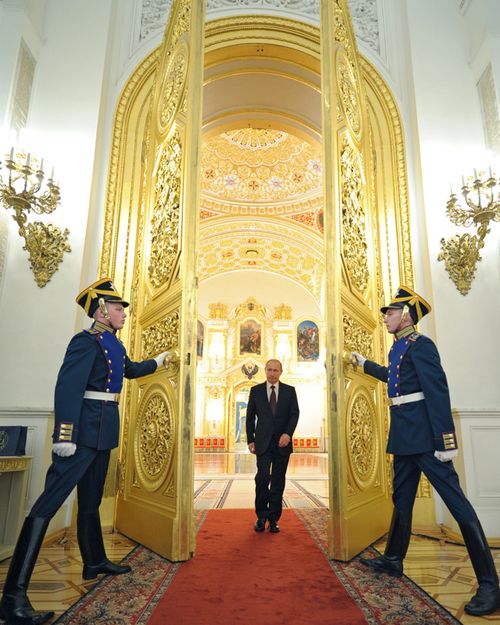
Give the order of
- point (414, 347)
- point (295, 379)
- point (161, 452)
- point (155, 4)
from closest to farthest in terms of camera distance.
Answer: point (414, 347) < point (161, 452) < point (155, 4) < point (295, 379)

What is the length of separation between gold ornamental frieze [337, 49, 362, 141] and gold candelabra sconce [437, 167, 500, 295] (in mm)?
1060

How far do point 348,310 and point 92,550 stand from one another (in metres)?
2.16

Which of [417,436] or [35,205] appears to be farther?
[35,205]

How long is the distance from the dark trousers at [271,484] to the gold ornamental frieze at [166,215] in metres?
1.71

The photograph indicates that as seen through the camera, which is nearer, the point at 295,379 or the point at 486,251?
the point at 486,251

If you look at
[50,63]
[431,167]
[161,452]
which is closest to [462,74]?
[431,167]

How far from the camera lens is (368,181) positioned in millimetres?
4195

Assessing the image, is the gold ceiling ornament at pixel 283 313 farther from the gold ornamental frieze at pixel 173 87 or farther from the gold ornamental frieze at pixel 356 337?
the gold ornamental frieze at pixel 356 337

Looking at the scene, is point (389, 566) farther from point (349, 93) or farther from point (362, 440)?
point (349, 93)

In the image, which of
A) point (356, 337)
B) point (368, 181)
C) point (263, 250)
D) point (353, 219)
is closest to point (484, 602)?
point (356, 337)

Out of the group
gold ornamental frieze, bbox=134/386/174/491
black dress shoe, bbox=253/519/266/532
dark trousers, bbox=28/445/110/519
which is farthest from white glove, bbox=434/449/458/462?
black dress shoe, bbox=253/519/266/532

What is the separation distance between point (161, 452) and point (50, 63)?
396 cm

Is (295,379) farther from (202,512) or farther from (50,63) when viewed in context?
(50,63)

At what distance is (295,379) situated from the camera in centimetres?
1794
